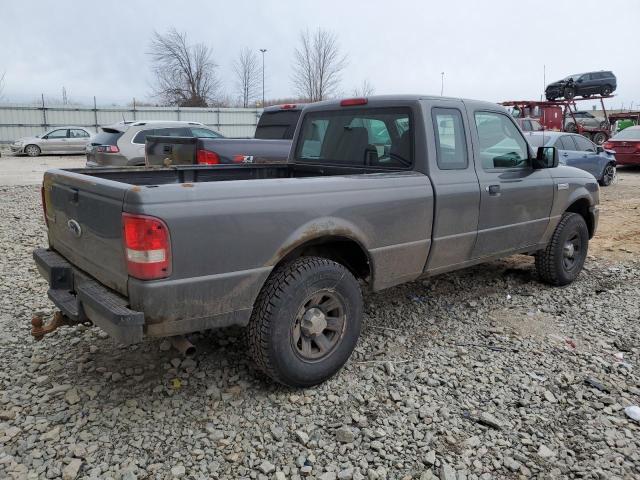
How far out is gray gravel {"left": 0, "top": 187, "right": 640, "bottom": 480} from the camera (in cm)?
275

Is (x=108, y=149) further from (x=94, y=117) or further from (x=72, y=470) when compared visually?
(x=94, y=117)

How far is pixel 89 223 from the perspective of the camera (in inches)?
122

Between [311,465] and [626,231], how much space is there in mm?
7756

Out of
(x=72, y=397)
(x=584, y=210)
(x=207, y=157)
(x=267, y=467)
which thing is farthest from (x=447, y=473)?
(x=207, y=157)

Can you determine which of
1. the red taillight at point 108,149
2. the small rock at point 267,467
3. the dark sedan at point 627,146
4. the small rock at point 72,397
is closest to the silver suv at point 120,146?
the red taillight at point 108,149

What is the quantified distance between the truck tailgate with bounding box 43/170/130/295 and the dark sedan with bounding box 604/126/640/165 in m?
18.3

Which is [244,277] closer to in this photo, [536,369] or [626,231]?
[536,369]

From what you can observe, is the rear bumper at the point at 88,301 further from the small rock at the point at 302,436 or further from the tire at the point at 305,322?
the small rock at the point at 302,436

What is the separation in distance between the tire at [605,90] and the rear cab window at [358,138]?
73.5 ft

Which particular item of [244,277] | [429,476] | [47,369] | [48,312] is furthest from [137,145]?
[429,476]

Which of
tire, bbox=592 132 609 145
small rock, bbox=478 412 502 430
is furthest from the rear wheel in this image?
small rock, bbox=478 412 502 430

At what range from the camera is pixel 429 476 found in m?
2.66

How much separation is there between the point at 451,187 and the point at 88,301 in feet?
8.68

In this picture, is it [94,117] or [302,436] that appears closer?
[302,436]
